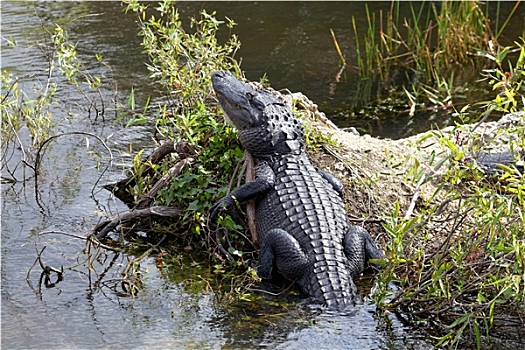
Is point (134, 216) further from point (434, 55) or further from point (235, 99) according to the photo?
point (434, 55)

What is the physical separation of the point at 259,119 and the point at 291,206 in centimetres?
78

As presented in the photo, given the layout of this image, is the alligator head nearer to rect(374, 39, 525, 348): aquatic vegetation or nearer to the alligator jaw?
the alligator jaw

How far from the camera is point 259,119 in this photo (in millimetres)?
6000

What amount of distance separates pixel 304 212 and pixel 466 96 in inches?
173

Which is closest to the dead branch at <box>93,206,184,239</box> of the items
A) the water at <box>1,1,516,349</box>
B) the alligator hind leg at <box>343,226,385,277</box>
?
the water at <box>1,1,516,349</box>

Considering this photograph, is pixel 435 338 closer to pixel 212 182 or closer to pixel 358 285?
pixel 358 285

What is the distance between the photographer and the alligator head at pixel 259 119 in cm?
592

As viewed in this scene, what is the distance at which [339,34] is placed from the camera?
429 inches

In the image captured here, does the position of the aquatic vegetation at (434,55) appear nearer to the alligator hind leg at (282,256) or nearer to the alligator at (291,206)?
the alligator at (291,206)

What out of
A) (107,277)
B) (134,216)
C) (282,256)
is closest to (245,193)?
(282,256)

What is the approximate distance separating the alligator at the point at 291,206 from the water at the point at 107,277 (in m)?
0.23

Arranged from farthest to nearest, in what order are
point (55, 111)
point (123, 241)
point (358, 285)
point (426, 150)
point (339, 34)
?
point (339, 34) < point (55, 111) < point (426, 150) < point (123, 241) < point (358, 285)

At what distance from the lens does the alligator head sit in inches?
233

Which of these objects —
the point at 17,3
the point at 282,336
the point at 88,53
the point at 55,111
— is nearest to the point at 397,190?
the point at 282,336
